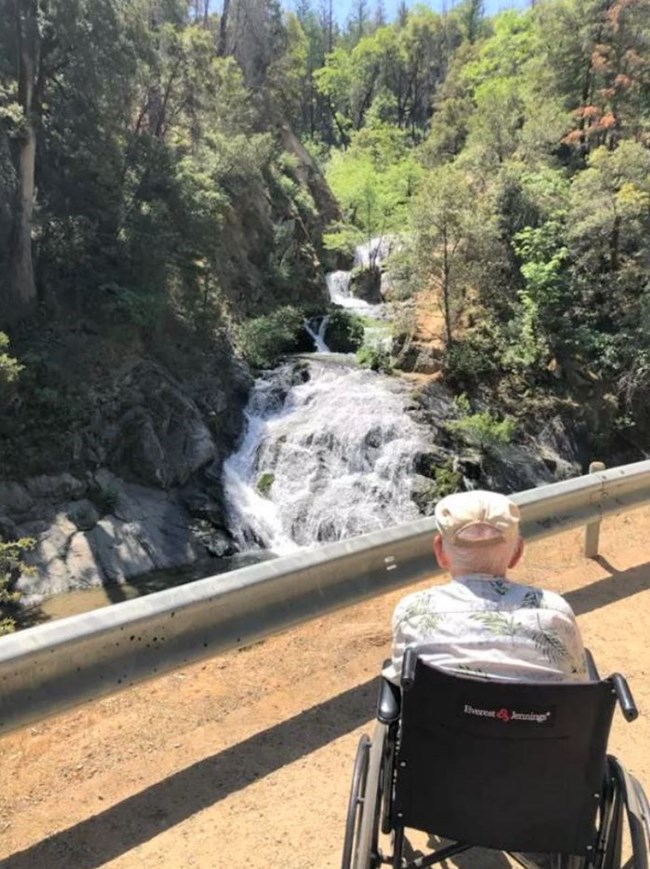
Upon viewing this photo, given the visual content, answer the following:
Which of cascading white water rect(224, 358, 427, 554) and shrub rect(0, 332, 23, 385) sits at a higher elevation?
shrub rect(0, 332, 23, 385)

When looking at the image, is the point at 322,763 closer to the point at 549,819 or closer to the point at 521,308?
the point at 549,819

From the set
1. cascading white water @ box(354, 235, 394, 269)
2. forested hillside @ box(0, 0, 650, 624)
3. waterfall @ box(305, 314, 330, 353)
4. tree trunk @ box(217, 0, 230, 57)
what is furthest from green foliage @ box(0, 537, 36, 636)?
tree trunk @ box(217, 0, 230, 57)

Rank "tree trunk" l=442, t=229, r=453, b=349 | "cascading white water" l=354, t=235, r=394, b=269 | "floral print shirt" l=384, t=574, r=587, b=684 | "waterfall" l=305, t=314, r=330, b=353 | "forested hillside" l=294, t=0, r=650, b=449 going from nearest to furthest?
1. "floral print shirt" l=384, t=574, r=587, b=684
2. "tree trunk" l=442, t=229, r=453, b=349
3. "forested hillside" l=294, t=0, r=650, b=449
4. "waterfall" l=305, t=314, r=330, b=353
5. "cascading white water" l=354, t=235, r=394, b=269

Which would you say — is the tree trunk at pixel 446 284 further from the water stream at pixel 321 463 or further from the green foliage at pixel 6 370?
the green foliage at pixel 6 370

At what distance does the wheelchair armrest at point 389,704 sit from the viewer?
2.23 m

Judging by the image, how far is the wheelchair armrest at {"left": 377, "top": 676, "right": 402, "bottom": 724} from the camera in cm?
223

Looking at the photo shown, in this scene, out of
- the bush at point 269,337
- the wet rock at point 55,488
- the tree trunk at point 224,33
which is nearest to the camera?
the wet rock at point 55,488

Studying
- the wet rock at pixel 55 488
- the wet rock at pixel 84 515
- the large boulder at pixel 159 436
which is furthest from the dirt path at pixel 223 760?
the large boulder at pixel 159 436

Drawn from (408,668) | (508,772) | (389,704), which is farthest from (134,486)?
(508,772)

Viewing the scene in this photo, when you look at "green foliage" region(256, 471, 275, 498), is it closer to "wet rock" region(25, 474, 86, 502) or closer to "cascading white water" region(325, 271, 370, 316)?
"wet rock" region(25, 474, 86, 502)

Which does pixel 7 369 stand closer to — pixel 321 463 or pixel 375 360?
pixel 321 463

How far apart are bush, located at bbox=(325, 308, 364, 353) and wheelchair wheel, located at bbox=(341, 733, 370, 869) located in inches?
920

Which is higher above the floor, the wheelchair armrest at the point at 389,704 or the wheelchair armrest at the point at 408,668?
the wheelchair armrest at the point at 408,668

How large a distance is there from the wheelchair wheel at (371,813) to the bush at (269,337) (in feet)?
65.7
